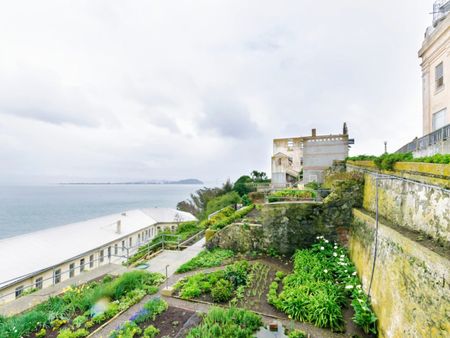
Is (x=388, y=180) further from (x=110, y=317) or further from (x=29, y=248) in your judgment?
(x=29, y=248)

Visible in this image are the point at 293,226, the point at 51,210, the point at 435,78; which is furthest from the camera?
the point at 51,210

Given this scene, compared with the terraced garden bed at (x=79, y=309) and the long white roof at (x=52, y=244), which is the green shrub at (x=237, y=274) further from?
the long white roof at (x=52, y=244)

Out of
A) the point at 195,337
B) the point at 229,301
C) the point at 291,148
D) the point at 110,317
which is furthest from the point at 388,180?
the point at 291,148

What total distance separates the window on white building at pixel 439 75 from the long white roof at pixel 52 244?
20.2 m

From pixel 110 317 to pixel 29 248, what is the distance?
1737cm

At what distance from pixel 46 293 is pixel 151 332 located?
4.89 metres

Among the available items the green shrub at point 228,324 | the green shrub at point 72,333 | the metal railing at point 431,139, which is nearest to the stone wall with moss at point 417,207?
the metal railing at point 431,139

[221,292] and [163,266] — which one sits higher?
[221,292]

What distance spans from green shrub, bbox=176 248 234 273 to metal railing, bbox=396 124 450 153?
28.9 feet

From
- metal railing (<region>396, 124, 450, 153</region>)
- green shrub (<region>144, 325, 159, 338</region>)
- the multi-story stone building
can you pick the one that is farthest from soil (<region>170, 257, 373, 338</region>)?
the multi-story stone building

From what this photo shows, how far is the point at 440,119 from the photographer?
9266 mm

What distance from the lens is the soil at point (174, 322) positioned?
505cm

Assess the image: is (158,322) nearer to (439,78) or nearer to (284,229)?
(284,229)

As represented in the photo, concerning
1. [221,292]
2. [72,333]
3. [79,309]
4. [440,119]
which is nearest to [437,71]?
[440,119]
